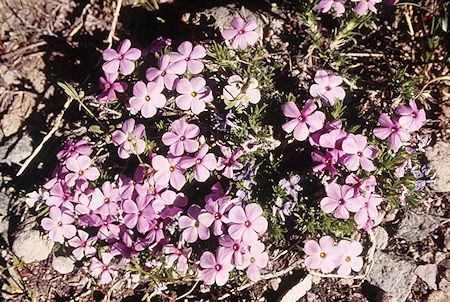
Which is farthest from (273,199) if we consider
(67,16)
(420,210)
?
(67,16)

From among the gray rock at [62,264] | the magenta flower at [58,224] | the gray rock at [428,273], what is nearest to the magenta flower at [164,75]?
the magenta flower at [58,224]

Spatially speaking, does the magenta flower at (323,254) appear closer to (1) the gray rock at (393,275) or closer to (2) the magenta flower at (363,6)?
(1) the gray rock at (393,275)

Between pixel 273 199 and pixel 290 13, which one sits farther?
pixel 290 13

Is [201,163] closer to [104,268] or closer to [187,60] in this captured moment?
[187,60]

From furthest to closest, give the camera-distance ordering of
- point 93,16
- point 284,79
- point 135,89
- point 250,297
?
point 93,16 → point 284,79 → point 250,297 → point 135,89

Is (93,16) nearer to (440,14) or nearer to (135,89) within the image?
(135,89)

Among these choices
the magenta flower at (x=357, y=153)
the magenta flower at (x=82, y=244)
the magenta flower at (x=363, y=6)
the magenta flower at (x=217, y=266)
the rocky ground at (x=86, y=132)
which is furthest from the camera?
the rocky ground at (x=86, y=132)
